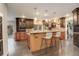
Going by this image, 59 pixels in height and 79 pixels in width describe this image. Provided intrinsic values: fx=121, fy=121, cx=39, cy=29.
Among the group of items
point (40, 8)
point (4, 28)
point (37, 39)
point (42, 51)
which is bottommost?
point (42, 51)

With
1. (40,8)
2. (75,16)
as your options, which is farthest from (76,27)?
(40,8)

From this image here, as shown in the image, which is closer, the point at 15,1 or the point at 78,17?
the point at 15,1

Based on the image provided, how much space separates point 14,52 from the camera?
103 inches

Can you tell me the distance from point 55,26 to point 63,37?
31cm

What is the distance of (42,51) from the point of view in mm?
2764

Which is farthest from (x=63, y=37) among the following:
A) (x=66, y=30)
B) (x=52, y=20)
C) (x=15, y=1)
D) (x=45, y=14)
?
(x=15, y=1)

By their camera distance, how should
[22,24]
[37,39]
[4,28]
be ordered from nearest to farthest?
1. [4,28]
2. [22,24]
3. [37,39]

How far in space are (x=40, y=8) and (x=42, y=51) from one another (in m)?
0.97

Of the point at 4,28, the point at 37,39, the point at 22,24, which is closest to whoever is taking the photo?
the point at 4,28

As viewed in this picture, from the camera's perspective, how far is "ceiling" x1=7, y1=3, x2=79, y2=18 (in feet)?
8.02

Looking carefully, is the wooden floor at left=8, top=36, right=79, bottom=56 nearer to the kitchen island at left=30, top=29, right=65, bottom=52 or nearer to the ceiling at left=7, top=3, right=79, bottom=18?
the kitchen island at left=30, top=29, right=65, bottom=52

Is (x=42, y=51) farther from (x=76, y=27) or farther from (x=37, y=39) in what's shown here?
(x=76, y=27)

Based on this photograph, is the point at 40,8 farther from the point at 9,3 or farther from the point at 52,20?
the point at 9,3

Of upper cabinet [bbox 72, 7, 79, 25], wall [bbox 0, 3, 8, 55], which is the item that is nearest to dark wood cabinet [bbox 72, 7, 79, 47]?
upper cabinet [bbox 72, 7, 79, 25]
